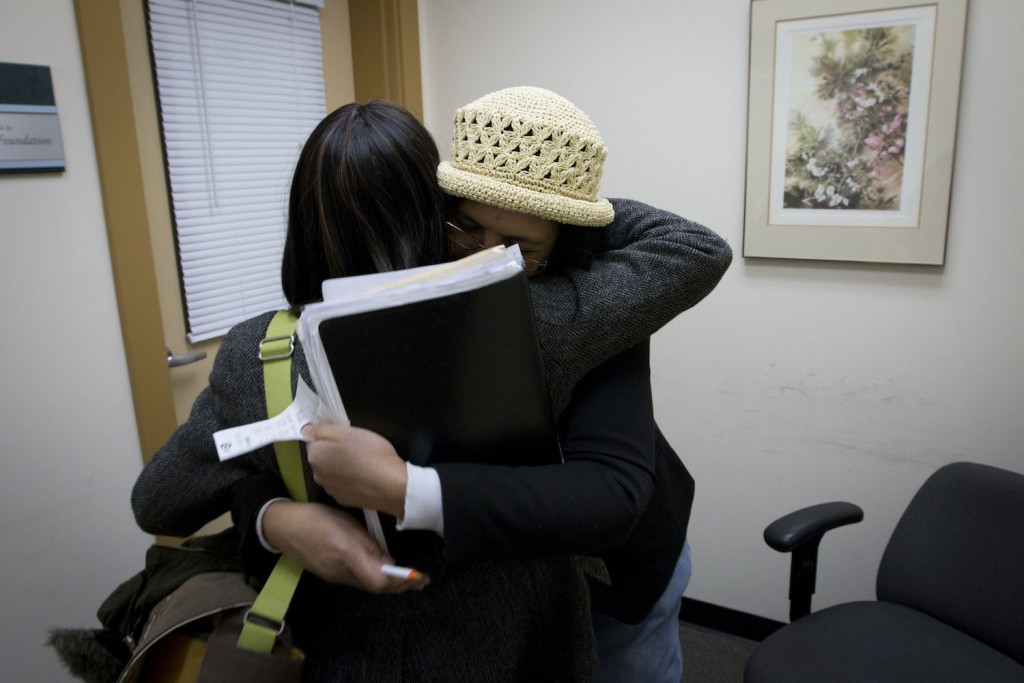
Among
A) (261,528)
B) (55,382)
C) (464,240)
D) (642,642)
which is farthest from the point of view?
(55,382)

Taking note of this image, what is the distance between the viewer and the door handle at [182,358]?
67.6 inches

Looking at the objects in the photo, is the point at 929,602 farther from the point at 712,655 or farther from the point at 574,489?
the point at 574,489

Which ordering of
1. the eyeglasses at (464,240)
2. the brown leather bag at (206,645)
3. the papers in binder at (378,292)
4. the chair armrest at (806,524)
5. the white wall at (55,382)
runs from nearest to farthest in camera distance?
the papers in binder at (378,292) < the brown leather bag at (206,645) < the eyeglasses at (464,240) < the white wall at (55,382) < the chair armrest at (806,524)

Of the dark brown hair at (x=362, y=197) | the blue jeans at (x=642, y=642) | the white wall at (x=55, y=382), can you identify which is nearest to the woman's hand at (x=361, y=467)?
the dark brown hair at (x=362, y=197)

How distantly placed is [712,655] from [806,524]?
81 cm

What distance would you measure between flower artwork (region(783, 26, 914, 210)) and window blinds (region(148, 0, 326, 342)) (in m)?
1.32

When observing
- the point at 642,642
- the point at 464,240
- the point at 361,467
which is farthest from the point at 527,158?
the point at 642,642

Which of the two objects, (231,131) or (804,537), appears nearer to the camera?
(804,537)

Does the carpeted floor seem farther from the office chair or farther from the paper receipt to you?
the paper receipt

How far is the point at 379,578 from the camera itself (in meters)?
0.62

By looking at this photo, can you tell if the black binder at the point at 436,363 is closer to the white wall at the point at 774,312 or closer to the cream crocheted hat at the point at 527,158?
the cream crocheted hat at the point at 527,158

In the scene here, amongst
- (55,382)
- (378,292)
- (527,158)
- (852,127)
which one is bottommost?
(55,382)

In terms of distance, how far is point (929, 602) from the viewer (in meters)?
1.53

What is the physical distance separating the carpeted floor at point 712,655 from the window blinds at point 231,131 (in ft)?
5.39
